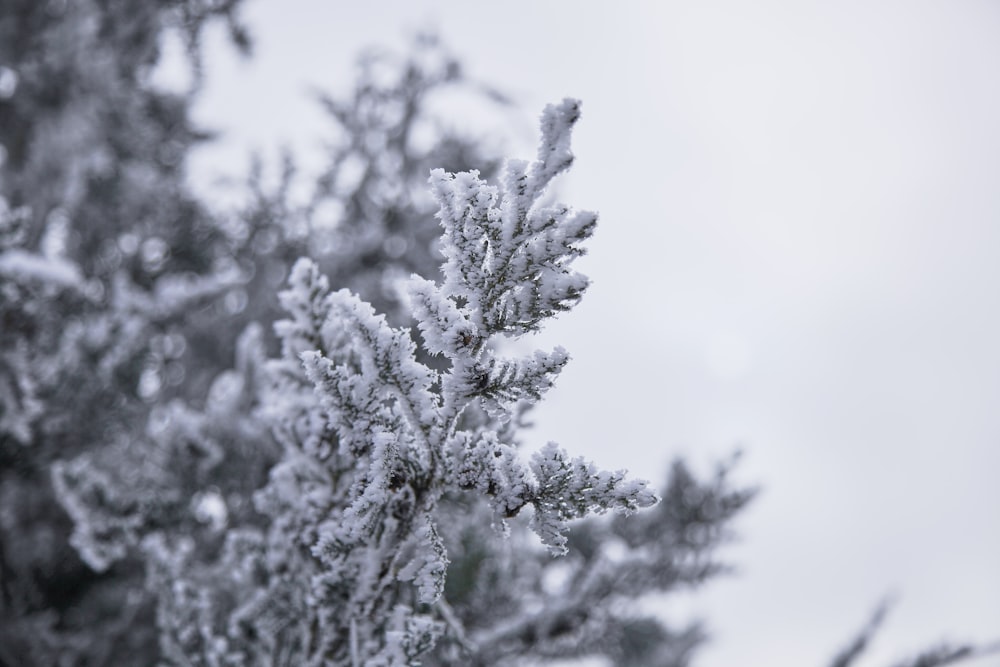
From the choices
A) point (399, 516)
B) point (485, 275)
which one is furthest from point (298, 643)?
point (485, 275)

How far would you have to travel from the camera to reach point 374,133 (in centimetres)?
652

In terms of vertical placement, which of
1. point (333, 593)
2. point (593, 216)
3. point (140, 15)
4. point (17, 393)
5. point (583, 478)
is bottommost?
point (583, 478)

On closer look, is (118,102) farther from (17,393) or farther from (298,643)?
(298,643)

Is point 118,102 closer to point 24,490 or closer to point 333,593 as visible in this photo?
point 24,490

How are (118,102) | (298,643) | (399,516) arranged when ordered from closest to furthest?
(399,516) → (298,643) → (118,102)

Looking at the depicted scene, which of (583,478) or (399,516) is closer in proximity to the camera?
(583,478)

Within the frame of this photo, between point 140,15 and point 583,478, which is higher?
point 140,15

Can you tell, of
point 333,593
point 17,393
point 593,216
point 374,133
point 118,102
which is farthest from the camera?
point 374,133

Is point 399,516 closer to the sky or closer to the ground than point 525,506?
closer to the sky

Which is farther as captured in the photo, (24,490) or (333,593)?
(24,490)

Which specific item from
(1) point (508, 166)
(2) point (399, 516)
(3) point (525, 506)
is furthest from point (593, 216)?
(2) point (399, 516)

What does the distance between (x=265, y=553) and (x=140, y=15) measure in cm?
527

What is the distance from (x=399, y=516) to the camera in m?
1.84

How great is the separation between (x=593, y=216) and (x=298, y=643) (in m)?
1.99
